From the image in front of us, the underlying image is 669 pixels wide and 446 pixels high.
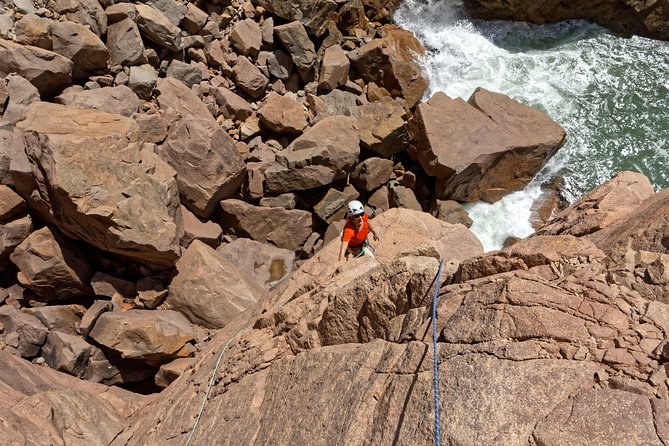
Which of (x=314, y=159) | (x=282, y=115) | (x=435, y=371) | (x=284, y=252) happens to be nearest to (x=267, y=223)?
(x=284, y=252)

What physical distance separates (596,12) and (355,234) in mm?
12685

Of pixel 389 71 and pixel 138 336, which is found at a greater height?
pixel 389 71

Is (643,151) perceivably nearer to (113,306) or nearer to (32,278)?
(113,306)

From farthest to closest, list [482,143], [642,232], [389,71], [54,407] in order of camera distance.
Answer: [389,71] < [482,143] < [54,407] < [642,232]


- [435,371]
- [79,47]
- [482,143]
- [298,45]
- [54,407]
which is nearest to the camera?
[435,371]

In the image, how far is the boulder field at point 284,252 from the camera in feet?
13.0

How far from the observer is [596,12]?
15.7 meters

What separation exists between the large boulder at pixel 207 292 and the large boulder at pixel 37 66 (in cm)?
430

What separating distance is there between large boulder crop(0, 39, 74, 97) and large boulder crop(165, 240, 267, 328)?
4.30 meters

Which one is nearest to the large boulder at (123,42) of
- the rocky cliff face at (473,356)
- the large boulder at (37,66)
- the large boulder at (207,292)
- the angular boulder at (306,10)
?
the large boulder at (37,66)

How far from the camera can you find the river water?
42.6 ft

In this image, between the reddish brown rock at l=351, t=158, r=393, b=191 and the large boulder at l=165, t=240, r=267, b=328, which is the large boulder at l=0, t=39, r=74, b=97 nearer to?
the large boulder at l=165, t=240, r=267, b=328

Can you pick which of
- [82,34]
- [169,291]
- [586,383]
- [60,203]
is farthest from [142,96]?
[586,383]

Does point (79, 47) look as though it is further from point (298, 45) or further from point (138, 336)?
point (138, 336)
